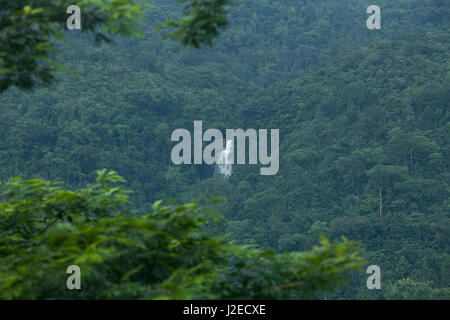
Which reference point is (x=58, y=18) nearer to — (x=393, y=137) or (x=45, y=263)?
(x=45, y=263)

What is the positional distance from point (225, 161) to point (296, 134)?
6.00 m

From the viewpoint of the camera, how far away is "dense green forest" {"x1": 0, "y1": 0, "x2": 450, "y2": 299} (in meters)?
36.6

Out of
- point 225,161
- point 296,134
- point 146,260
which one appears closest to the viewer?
point 146,260

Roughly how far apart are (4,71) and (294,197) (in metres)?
39.6

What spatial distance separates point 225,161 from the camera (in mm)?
50750

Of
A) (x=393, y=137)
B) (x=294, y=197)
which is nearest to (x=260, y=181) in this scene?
(x=294, y=197)

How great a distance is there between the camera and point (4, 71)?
12.3ft

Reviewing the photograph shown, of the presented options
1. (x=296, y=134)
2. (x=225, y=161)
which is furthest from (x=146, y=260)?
(x=225, y=161)

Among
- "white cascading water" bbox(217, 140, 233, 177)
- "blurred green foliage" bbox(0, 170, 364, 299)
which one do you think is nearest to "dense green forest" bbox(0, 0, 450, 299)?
"white cascading water" bbox(217, 140, 233, 177)

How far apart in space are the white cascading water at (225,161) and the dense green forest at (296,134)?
30.6 inches

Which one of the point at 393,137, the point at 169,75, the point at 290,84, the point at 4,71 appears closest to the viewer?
the point at 4,71

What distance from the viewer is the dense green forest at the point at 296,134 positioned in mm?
36594

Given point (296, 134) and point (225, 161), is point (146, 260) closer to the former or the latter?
point (296, 134)

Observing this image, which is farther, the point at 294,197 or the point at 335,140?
the point at 335,140
